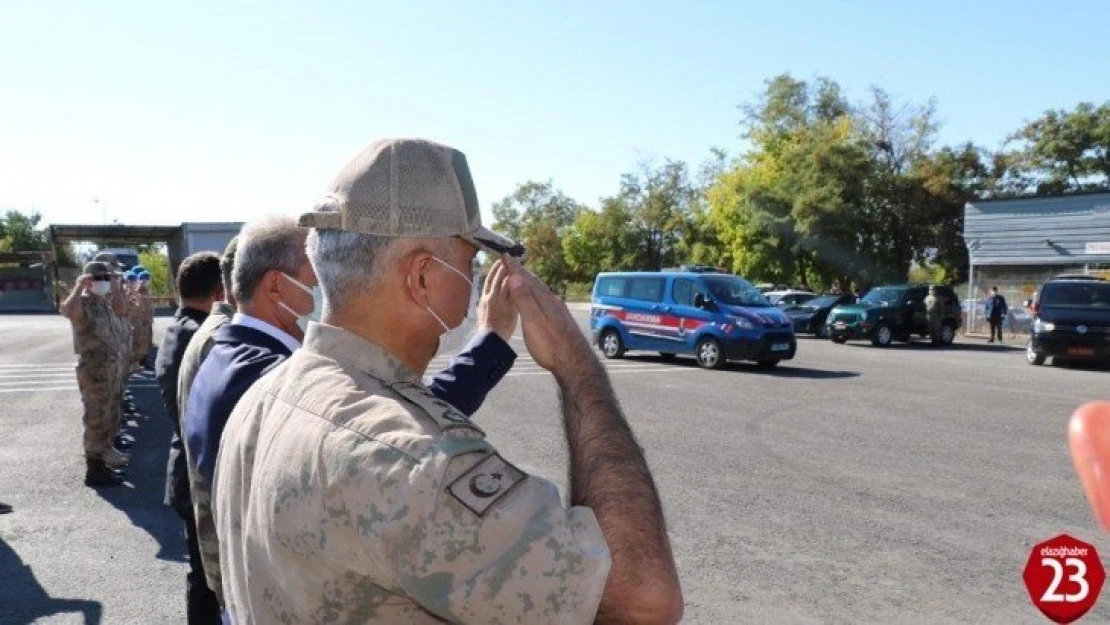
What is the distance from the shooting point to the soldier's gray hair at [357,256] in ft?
4.88

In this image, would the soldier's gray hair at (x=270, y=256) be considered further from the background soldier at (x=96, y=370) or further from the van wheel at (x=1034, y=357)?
the van wheel at (x=1034, y=357)

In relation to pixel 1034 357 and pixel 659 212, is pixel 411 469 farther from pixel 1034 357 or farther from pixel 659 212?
pixel 659 212

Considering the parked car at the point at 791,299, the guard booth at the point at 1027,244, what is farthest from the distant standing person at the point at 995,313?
the parked car at the point at 791,299

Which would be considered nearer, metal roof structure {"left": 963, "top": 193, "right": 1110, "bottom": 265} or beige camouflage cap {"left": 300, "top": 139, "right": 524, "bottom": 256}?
beige camouflage cap {"left": 300, "top": 139, "right": 524, "bottom": 256}

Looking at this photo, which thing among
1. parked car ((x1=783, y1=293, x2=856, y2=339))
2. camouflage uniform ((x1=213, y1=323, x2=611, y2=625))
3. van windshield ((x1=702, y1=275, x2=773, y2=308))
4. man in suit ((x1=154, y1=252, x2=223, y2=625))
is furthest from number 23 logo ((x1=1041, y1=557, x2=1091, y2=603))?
parked car ((x1=783, y1=293, x2=856, y2=339))

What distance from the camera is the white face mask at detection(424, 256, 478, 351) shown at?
1540 mm

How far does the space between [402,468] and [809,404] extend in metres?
11.4

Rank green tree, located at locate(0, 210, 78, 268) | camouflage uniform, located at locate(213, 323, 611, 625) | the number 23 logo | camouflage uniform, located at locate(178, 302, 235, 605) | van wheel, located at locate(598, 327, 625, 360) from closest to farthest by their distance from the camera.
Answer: camouflage uniform, located at locate(213, 323, 611, 625) < the number 23 logo < camouflage uniform, located at locate(178, 302, 235, 605) < van wheel, located at locate(598, 327, 625, 360) < green tree, located at locate(0, 210, 78, 268)

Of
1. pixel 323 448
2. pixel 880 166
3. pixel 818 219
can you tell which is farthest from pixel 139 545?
pixel 880 166

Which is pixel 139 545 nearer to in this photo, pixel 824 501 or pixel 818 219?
pixel 824 501

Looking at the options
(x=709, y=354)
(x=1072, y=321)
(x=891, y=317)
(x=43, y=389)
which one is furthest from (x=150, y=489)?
(x=891, y=317)

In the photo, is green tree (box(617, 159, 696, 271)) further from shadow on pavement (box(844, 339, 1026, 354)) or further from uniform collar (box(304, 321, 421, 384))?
uniform collar (box(304, 321, 421, 384))

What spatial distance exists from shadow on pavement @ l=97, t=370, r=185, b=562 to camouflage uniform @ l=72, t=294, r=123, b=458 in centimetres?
49

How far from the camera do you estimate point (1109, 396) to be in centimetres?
1350
